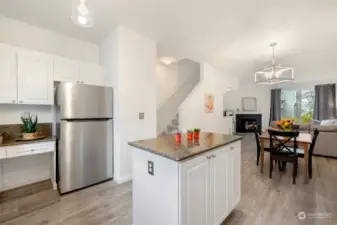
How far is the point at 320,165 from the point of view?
3.93m

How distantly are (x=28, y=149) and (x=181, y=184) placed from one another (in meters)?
2.38

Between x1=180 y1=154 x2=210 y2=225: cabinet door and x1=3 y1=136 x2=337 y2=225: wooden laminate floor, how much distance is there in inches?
25.5

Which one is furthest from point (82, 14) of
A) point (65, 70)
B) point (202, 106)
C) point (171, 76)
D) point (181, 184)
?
point (171, 76)

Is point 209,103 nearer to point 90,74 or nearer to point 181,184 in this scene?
point 90,74

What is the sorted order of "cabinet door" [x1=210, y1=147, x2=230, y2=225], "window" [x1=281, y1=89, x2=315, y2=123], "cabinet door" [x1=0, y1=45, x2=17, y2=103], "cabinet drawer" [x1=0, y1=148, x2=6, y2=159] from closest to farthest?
"cabinet door" [x1=210, y1=147, x2=230, y2=225] < "cabinet drawer" [x1=0, y1=148, x2=6, y2=159] < "cabinet door" [x1=0, y1=45, x2=17, y2=103] < "window" [x1=281, y1=89, x2=315, y2=123]

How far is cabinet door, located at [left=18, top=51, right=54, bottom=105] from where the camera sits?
257cm

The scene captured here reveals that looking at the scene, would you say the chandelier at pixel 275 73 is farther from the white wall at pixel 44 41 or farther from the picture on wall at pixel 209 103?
the white wall at pixel 44 41

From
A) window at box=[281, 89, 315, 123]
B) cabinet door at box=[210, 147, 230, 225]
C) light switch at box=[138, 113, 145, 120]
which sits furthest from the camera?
window at box=[281, 89, 315, 123]

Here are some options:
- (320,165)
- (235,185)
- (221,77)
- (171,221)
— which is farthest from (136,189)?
(221,77)

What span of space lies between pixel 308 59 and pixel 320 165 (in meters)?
3.49

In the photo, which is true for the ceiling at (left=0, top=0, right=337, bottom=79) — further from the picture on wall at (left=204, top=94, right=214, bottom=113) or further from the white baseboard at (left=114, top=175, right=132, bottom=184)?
the white baseboard at (left=114, top=175, right=132, bottom=184)

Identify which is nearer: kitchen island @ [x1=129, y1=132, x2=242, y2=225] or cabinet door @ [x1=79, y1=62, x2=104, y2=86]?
kitchen island @ [x1=129, y1=132, x2=242, y2=225]

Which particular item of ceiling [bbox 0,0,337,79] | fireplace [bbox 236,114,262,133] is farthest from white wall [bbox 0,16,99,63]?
fireplace [bbox 236,114,262,133]

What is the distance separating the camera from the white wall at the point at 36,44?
2791mm
